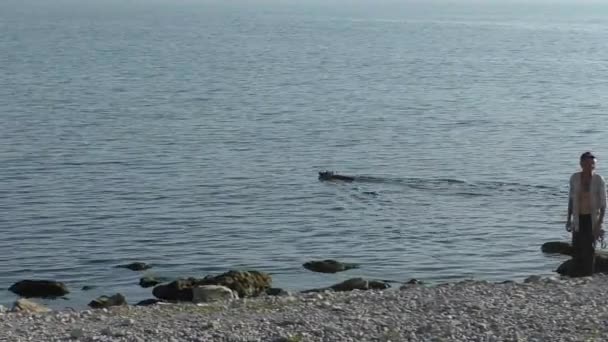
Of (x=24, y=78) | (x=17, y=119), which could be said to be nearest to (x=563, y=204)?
(x=17, y=119)

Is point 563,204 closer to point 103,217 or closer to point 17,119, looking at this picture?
point 103,217

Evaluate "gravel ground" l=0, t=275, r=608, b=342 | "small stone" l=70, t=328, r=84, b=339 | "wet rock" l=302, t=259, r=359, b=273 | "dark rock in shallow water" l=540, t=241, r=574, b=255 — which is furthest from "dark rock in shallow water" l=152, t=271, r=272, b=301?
"dark rock in shallow water" l=540, t=241, r=574, b=255

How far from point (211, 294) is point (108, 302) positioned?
255 cm

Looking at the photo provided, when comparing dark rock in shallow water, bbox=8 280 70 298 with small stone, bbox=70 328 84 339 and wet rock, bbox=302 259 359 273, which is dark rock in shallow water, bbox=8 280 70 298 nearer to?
wet rock, bbox=302 259 359 273

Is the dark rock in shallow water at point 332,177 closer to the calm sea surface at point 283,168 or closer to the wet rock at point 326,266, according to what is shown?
the calm sea surface at point 283,168

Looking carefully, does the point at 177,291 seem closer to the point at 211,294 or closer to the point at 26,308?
the point at 211,294

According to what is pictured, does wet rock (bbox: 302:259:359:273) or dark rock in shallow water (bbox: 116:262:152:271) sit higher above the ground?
wet rock (bbox: 302:259:359:273)

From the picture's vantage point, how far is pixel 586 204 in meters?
19.3

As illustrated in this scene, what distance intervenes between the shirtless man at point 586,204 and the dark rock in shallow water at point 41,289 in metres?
11.0

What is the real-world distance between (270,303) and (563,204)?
19947 mm

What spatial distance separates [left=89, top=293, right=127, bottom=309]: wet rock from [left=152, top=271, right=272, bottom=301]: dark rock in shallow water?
0.83 meters

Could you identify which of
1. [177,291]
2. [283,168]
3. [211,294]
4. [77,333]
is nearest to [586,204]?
[211,294]

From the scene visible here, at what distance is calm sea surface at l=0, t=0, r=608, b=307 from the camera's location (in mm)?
30359

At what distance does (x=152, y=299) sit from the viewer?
24750 millimetres
